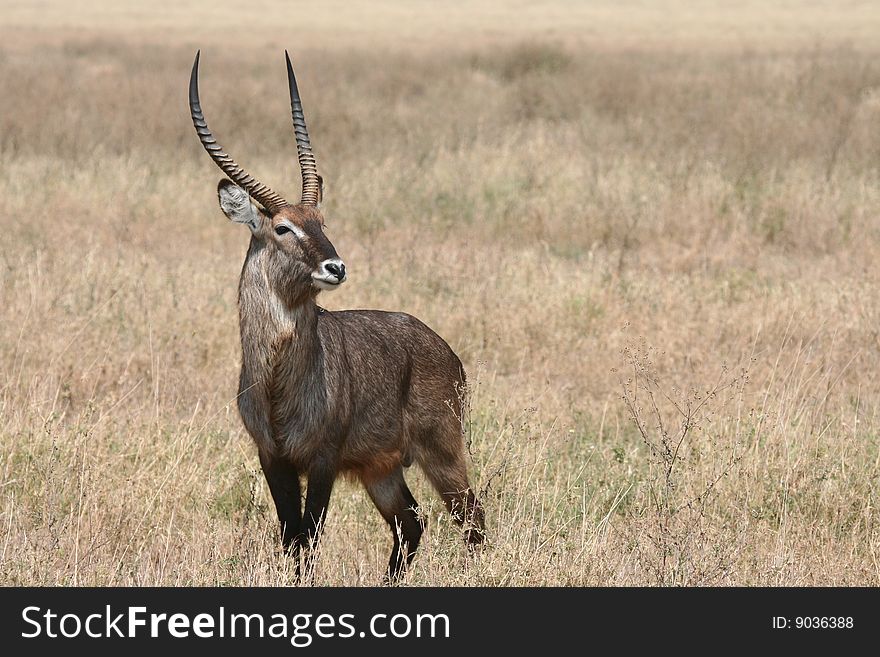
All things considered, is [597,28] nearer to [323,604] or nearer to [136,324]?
[136,324]

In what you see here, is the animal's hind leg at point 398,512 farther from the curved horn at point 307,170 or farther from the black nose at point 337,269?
the curved horn at point 307,170

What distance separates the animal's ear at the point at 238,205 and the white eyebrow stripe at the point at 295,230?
0.42 feet

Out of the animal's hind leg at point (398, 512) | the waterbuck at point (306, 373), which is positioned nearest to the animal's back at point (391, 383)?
the waterbuck at point (306, 373)

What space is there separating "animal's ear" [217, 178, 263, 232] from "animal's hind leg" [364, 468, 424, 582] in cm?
124

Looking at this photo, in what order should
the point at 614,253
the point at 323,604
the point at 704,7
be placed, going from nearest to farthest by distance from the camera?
1. the point at 323,604
2. the point at 614,253
3. the point at 704,7

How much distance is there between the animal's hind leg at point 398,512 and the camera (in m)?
5.34

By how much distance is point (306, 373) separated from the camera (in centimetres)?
488

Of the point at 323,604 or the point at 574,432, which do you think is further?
the point at 574,432

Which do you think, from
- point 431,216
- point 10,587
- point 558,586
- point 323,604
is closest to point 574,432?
point 558,586

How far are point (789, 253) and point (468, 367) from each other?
456 cm

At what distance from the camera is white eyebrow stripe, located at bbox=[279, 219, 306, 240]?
15.9 ft

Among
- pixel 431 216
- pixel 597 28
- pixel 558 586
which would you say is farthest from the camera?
pixel 597 28

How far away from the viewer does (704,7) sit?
3182 inches

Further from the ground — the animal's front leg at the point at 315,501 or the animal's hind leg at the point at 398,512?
the animal's front leg at the point at 315,501
